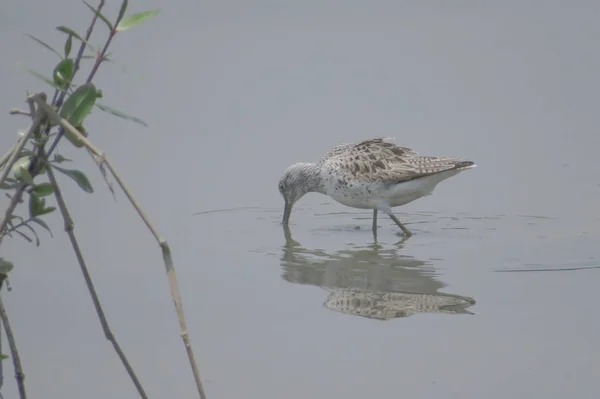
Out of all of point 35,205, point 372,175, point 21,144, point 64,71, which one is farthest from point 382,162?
point 21,144

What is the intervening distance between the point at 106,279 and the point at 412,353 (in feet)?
7.98

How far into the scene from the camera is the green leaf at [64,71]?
263 cm

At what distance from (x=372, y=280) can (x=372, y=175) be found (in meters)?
2.09

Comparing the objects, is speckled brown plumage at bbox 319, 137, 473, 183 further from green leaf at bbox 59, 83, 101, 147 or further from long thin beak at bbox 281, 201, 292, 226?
green leaf at bbox 59, 83, 101, 147

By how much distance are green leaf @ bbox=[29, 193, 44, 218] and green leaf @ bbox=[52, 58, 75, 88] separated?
14.8 inches

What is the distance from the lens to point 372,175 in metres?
9.34

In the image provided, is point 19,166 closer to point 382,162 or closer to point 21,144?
point 21,144

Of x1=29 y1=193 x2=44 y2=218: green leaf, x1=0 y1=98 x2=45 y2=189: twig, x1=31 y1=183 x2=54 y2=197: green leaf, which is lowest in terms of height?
x1=29 y1=193 x2=44 y2=218: green leaf

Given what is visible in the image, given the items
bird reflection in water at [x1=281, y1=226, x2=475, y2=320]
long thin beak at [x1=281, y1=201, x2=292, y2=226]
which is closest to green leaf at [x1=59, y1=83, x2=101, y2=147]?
bird reflection in water at [x1=281, y1=226, x2=475, y2=320]

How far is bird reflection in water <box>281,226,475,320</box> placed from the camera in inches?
261

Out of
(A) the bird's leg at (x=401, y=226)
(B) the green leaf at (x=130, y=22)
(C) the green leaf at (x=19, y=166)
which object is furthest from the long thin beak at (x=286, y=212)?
(B) the green leaf at (x=130, y=22)

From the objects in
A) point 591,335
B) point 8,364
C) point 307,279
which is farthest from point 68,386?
point 591,335

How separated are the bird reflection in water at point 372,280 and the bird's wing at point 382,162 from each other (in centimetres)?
76

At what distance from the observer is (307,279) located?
7.45 metres
